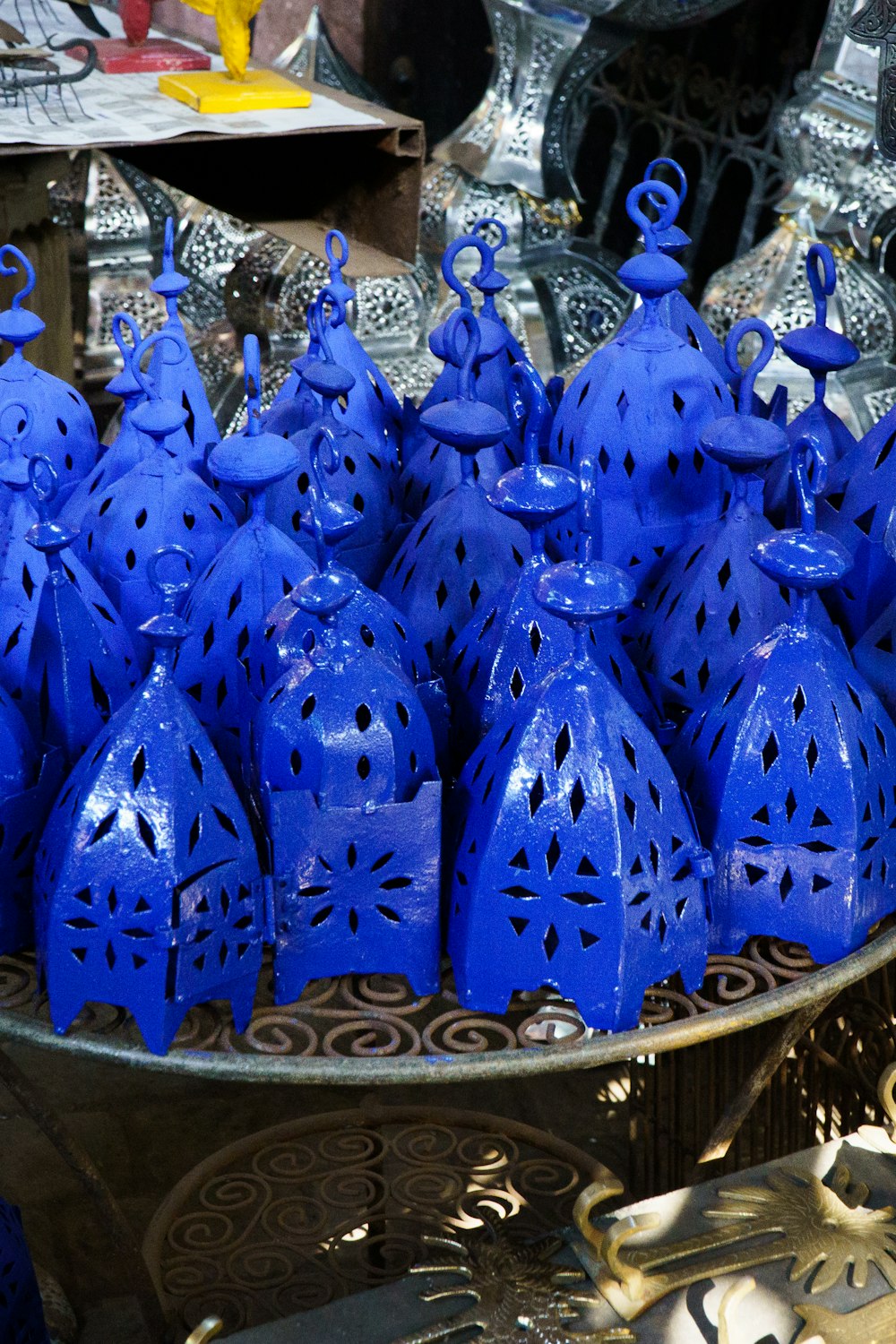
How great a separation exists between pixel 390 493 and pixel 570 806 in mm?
534

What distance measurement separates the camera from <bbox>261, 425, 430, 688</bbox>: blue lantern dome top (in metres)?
1.14

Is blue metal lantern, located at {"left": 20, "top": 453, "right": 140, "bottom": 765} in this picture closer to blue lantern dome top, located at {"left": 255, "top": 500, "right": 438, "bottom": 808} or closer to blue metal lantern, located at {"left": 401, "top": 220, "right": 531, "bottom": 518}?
blue lantern dome top, located at {"left": 255, "top": 500, "right": 438, "bottom": 808}

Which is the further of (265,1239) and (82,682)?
(265,1239)

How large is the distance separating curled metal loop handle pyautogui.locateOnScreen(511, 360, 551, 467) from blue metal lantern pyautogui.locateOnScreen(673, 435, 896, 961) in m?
0.23

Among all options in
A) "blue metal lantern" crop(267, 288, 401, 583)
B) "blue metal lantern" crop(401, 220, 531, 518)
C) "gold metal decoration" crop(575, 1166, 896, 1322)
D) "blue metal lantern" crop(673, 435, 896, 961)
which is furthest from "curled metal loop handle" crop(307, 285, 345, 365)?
"gold metal decoration" crop(575, 1166, 896, 1322)

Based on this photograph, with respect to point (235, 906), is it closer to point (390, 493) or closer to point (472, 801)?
point (472, 801)

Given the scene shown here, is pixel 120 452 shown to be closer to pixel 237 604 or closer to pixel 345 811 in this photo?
pixel 237 604

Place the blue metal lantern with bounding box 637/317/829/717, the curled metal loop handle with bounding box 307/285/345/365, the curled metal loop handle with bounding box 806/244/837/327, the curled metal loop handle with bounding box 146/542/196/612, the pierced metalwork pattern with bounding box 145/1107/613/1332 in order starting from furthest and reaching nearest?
the pierced metalwork pattern with bounding box 145/1107/613/1332 → the curled metal loop handle with bounding box 307/285/345/365 → the curled metal loop handle with bounding box 806/244/837/327 → the blue metal lantern with bounding box 637/317/829/717 → the curled metal loop handle with bounding box 146/542/196/612

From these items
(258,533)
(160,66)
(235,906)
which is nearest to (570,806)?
(235,906)

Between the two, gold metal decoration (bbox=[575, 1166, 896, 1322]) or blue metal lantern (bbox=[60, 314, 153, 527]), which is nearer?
gold metal decoration (bbox=[575, 1166, 896, 1322])

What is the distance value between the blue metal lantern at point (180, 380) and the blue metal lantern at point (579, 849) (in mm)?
519

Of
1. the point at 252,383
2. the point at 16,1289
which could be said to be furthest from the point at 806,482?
the point at 16,1289

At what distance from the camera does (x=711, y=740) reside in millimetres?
1188

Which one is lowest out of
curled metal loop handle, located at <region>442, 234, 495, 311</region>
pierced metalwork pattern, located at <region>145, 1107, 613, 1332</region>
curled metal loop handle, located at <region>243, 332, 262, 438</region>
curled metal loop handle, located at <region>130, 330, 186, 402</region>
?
pierced metalwork pattern, located at <region>145, 1107, 613, 1332</region>
